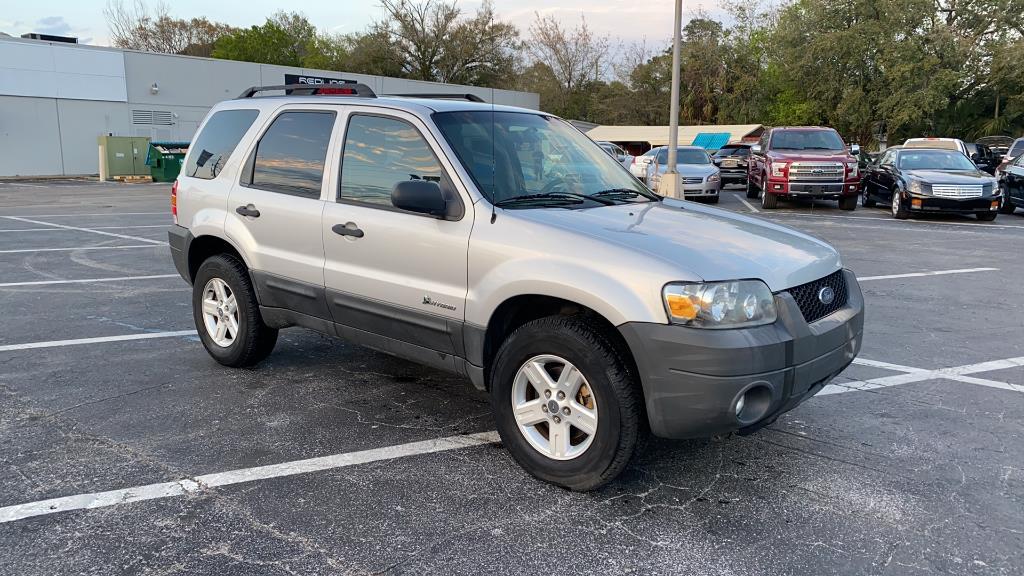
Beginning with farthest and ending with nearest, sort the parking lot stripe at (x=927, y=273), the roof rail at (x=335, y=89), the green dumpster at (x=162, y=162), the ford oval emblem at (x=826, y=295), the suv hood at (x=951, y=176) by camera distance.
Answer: the green dumpster at (x=162, y=162) → the suv hood at (x=951, y=176) → the parking lot stripe at (x=927, y=273) → the roof rail at (x=335, y=89) → the ford oval emblem at (x=826, y=295)

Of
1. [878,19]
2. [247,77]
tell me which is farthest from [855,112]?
[247,77]

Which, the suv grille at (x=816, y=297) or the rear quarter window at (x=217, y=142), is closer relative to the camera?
the suv grille at (x=816, y=297)

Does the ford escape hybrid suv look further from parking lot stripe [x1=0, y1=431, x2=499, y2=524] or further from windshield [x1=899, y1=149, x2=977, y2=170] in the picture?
windshield [x1=899, y1=149, x2=977, y2=170]

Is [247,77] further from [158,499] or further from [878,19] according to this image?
[158,499]

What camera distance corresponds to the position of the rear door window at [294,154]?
4.75 metres

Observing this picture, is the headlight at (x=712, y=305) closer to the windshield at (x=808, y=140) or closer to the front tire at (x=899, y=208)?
the front tire at (x=899, y=208)

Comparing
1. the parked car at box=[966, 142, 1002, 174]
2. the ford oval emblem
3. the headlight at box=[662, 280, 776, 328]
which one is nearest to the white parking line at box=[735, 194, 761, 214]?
the parked car at box=[966, 142, 1002, 174]

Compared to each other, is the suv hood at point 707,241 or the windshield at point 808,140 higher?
the windshield at point 808,140

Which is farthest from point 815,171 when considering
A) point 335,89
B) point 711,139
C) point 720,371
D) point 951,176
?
point 711,139

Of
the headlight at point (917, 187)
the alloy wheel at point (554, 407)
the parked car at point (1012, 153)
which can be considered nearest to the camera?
the alloy wheel at point (554, 407)

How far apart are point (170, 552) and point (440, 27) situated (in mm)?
64098

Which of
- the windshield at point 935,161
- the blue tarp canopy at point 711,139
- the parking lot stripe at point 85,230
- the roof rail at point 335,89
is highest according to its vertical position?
the blue tarp canopy at point 711,139

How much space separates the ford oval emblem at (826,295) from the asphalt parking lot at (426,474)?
846mm

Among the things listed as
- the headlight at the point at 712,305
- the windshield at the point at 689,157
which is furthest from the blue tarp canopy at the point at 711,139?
the headlight at the point at 712,305
